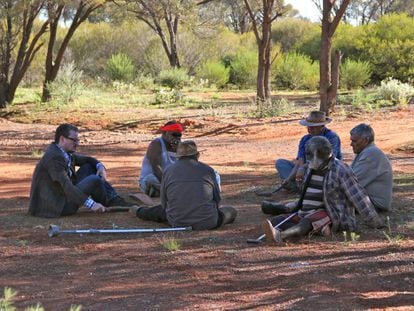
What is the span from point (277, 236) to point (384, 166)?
1.64 meters

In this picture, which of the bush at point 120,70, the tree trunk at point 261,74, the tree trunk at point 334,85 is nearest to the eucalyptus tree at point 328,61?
the tree trunk at point 334,85

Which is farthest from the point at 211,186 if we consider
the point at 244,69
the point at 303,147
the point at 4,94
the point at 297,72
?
the point at 244,69

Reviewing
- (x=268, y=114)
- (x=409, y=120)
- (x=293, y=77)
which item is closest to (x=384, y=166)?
(x=409, y=120)

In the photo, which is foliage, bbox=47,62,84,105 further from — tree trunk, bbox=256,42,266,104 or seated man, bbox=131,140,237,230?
seated man, bbox=131,140,237,230

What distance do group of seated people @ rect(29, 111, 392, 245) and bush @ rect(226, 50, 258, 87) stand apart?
27850 mm

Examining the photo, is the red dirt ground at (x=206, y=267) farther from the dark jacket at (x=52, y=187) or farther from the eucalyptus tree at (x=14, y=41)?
the eucalyptus tree at (x=14, y=41)

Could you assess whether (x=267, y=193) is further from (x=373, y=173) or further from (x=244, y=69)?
(x=244, y=69)

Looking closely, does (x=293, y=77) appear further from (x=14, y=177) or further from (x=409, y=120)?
(x=14, y=177)

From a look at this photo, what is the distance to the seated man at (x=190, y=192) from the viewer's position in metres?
7.18

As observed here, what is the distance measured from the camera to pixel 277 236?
21.3ft

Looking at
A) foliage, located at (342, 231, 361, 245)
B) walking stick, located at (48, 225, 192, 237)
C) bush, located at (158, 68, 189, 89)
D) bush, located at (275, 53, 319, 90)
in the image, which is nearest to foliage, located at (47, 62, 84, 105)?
bush, located at (158, 68, 189, 89)

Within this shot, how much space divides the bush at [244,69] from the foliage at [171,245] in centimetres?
3046

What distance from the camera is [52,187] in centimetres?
809

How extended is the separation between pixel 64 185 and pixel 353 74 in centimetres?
2513
